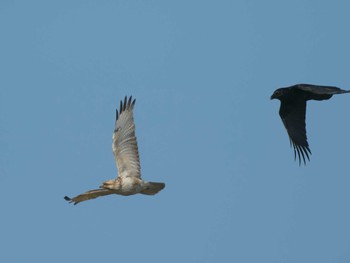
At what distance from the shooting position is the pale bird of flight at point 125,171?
48.4ft

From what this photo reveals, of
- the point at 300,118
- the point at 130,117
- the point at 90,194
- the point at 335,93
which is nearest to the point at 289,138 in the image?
the point at 300,118

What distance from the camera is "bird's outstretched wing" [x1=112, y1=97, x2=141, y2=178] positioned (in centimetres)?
1505

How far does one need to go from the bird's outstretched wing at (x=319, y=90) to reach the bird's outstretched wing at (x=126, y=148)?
3661 mm

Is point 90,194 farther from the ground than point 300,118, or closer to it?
closer to it

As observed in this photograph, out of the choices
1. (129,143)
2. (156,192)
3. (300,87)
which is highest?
(300,87)

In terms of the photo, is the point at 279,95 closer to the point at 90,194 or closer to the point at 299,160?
the point at 299,160

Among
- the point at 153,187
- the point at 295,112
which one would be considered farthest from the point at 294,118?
the point at 153,187

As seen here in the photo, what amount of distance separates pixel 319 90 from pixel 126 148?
4055 millimetres

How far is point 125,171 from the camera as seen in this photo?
15023 millimetres

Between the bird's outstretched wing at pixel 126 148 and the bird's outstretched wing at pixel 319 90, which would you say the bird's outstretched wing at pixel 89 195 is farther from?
the bird's outstretched wing at pixel 319 90

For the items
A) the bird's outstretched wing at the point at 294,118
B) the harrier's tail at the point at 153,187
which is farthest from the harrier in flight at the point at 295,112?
the harrier's tail at the point at 153,187

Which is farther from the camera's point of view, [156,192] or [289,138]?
[289,138]

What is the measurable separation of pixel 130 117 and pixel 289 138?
3707mm

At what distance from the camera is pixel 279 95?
17.2m
